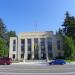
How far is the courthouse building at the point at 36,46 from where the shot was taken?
306 ft

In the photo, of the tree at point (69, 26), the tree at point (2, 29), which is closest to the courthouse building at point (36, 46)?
the tree at point (69, 26)

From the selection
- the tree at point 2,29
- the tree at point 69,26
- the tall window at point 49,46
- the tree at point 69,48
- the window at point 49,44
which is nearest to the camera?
the tree at point 69,48

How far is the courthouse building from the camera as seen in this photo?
93.1m

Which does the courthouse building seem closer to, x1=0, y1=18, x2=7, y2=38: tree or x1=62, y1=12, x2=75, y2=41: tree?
x1=62, y1=12, x2=75, y2=41: tree

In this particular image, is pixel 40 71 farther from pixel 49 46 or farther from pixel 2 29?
pixel 2 29

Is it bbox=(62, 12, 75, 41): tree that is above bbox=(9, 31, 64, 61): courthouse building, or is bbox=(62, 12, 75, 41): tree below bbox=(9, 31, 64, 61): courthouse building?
above

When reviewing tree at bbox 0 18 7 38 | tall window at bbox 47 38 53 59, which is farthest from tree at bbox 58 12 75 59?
tree at bbox 0 18 7 38

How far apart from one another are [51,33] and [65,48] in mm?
9910

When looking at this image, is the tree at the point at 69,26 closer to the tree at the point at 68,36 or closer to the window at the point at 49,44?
the tree at the point at 68,36

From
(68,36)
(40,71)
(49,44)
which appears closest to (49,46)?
(49,44)

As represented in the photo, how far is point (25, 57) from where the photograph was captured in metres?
93.2

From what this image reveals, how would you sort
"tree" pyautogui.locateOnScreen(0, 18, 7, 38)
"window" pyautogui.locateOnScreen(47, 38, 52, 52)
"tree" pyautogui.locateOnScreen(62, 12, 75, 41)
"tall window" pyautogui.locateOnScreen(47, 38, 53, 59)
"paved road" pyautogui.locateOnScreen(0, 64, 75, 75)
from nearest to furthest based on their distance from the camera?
"paved road" pyautogui.locateOnScreen(0, 64, 75, 75) → "tall window" pyautogui.locateOnScreen(47, 38, 53, 59) → "window" pyautogui.locateOnScreen(47, 38, 52, 52) → "tree" pyautogui.locateOnScreen(62, 12, 75, 41) → "tree" pyautogui.locateOnScreen(0, 18, 7, 38)

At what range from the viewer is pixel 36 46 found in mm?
93625

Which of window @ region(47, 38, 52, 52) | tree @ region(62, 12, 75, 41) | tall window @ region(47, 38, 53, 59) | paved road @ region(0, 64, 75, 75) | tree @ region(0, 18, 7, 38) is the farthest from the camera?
tree @ region(0, 18, 7, 38)
